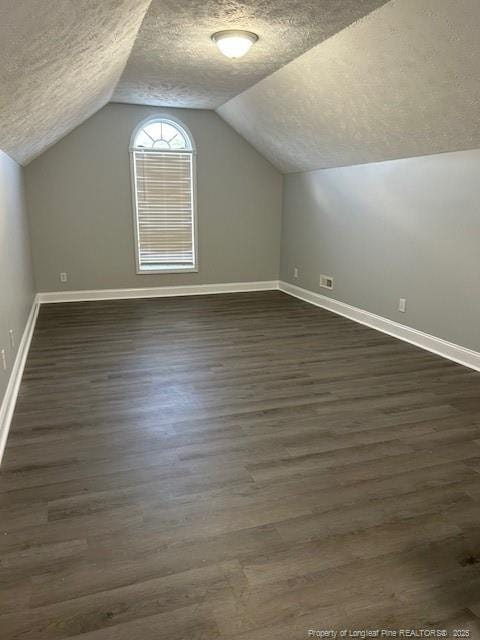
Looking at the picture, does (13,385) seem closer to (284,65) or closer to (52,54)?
(52,54)

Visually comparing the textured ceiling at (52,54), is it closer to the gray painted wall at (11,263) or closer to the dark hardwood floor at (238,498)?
the gray painted wall at (11,263)

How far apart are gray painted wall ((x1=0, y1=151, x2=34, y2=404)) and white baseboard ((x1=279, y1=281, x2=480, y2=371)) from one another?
3.50 metres

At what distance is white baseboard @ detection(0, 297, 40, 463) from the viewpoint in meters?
2.67

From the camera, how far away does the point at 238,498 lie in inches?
85.0

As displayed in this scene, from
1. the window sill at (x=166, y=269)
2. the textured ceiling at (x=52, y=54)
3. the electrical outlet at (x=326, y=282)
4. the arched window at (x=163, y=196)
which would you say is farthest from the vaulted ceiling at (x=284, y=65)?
the window sill at (x=166, y=269)

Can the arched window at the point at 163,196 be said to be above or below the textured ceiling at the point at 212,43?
below

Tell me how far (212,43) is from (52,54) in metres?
1.80

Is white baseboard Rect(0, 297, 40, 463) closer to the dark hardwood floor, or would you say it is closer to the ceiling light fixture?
the dark hardwood floor

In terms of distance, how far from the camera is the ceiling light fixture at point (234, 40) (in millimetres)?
3385

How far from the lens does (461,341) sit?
4.00 meters

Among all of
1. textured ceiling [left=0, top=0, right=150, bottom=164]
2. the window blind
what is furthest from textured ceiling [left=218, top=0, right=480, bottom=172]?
textured ceiling [left=0, top=0, right=150, bottom=164]

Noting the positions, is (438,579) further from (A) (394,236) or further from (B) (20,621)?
(A) (394,236)

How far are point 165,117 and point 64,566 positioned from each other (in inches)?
229

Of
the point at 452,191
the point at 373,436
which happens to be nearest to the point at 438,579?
the point at 373,436
